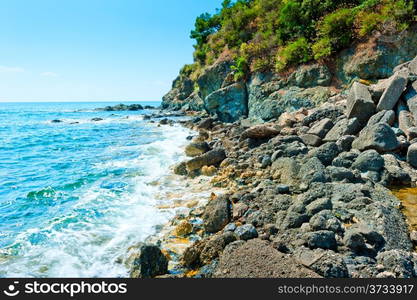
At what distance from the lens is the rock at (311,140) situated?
11.3 metres

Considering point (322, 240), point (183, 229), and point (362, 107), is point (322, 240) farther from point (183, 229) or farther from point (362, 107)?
point (362, 107)

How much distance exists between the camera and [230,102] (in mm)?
26656

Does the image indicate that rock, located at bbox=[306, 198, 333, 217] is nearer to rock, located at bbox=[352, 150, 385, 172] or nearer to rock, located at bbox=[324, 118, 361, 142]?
rock, located at bbox=[352, 150, 385, 172]

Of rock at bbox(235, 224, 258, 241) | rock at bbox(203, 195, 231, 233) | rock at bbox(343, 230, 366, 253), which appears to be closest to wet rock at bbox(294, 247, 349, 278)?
rock at bbox(343, 230, 366, 253)

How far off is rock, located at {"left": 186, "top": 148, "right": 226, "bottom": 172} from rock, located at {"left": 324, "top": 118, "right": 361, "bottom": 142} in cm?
497

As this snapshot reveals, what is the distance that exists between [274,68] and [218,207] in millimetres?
18852

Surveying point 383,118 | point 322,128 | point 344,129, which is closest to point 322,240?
point 344,129

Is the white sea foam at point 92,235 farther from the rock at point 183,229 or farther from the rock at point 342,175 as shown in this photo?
the rock at point 342,175

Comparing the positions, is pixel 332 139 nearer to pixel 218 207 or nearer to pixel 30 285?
pixel 218 207

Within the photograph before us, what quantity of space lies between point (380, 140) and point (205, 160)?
726 centimetres

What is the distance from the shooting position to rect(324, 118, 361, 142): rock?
1067cm

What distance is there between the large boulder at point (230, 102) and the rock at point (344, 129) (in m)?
14.8

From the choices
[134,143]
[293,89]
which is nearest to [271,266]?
[293,89]

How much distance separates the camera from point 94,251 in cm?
676
